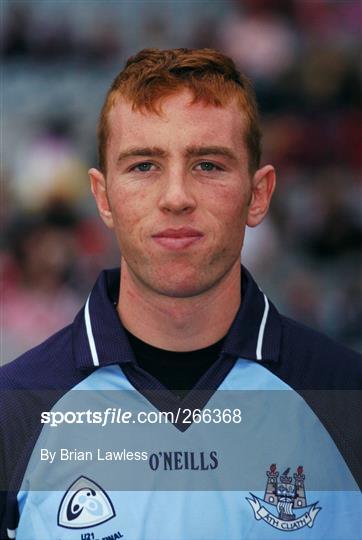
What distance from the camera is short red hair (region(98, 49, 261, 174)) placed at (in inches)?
74.6

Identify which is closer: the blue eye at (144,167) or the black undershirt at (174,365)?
the blue eye at (144,167)

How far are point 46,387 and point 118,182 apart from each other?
0.46 metres

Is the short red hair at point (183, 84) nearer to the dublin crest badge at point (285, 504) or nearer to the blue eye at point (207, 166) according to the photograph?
the blue eye at point (207, 166)

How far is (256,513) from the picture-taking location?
6.20 feet

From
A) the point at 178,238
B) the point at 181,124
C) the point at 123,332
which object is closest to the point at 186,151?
the point at 181,124

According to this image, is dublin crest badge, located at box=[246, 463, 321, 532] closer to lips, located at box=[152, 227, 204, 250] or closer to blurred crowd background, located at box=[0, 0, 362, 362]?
lips, located at box=[152, 227, 204, 250]

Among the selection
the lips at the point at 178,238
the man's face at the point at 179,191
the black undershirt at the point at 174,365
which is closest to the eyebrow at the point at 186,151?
the man's face at the point at 179,191

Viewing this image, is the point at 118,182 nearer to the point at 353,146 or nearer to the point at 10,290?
the point at 10,290

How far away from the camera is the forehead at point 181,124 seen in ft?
6.10

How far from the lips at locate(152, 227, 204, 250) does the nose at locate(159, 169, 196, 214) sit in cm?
4

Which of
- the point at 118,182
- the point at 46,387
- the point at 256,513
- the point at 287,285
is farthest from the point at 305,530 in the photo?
the point at 287,285

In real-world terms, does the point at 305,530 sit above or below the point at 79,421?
below

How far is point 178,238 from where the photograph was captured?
1.86 metres

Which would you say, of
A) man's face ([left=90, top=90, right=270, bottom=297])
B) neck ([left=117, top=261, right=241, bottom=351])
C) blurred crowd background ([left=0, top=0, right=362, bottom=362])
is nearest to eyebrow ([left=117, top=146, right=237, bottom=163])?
man's face ([left=90, top=90, right=270, bottom=297])
